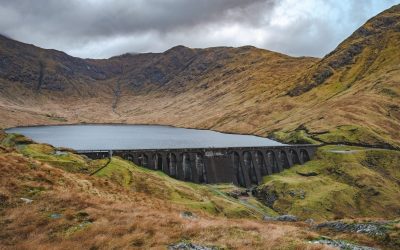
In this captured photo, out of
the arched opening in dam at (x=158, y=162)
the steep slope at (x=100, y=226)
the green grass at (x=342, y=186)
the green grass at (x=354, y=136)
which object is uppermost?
the green grass at (x=354, y=136)

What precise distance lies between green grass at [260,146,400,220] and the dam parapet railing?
5.42m

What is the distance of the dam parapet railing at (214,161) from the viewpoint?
108m

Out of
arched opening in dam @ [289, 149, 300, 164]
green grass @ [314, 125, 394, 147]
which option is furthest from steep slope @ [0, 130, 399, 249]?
green grass @ [314, 125, 394, 147]

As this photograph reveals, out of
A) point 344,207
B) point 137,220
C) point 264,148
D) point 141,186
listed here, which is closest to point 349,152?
point 264,148

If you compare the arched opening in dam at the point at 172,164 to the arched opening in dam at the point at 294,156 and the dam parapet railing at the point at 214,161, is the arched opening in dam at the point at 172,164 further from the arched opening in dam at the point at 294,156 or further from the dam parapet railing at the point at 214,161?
the arched opening in dam at the point at 294,156

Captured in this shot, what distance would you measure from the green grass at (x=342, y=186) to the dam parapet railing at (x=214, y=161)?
17.8ft

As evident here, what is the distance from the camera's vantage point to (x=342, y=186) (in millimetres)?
115438

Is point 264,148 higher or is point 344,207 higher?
point 264,148

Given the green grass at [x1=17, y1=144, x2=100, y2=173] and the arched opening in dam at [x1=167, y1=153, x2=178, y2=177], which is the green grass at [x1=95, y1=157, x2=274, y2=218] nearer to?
the green grass at [x1=17, y1=144, x2=100, y2=173]

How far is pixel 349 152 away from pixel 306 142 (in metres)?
31.6

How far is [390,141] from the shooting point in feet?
531

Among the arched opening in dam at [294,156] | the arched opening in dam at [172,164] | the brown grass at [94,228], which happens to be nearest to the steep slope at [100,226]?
the brown grass at [94,228]

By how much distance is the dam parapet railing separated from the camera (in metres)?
108

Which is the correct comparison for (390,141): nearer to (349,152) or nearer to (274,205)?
(349,152)
